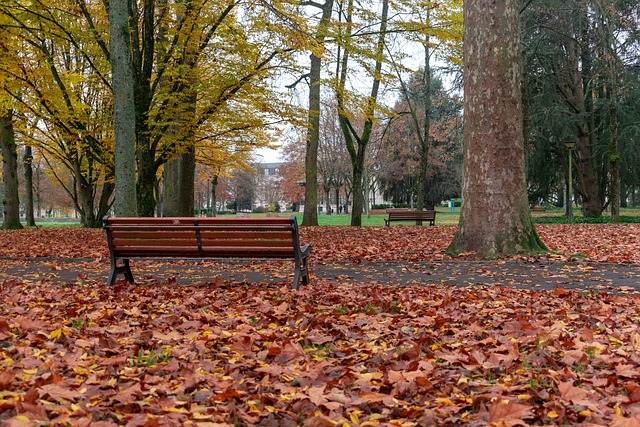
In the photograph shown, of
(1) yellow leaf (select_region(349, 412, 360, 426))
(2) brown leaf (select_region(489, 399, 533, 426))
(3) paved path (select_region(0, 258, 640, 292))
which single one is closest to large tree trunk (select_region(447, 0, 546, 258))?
(3) paved path (select_region(0, 258, 640, 292))

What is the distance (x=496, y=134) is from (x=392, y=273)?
2899 millimetres

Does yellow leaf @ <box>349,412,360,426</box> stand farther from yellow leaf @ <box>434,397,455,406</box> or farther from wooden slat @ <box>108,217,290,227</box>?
wooden slat @ <box>108,217,290,227</box>

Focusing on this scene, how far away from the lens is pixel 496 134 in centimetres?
859

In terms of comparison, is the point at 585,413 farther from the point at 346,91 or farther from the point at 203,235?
the point at 346,91

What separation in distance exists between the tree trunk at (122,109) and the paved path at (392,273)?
1.43 meters

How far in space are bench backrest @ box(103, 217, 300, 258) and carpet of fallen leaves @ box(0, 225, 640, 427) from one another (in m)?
0.59

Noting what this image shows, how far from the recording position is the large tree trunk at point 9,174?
62.0 feet

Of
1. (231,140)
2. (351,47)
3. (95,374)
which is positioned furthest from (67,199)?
(95,374)

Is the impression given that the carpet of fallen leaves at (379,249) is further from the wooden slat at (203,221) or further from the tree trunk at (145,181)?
the wooden slat at (203,221)

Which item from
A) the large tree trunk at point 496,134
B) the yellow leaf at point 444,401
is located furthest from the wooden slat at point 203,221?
the large tree trunk at point 496,134

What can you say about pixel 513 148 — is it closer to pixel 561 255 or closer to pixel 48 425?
pixel 561 255

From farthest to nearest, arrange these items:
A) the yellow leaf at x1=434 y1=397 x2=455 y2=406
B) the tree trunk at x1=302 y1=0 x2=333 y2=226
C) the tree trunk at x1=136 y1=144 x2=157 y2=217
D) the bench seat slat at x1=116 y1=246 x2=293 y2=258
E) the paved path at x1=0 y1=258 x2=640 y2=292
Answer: the tree trunk at x1=302 y1=0 x2=333 y2=226, the tree trunk at x1=136 y1=144 x2=157 y2=217, the paved path at x1=0 y1=258 x2=640 y2=292, the bench seat slat at x1=116 y1=246 x2=293 y2=258, the yellow leaf at x1=434 y1=397 x2=455 y2=406

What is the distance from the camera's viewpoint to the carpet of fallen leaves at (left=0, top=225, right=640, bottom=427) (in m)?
2.58

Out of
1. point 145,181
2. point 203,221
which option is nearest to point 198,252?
point 203,221
